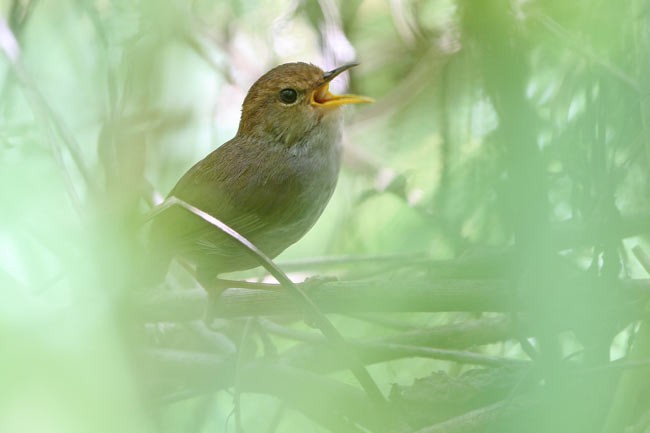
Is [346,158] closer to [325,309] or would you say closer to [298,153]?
[298,153]

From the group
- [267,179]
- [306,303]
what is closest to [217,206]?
[267,179]

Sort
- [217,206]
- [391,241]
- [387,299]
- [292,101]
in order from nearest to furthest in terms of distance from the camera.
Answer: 1. [387,299]
2. [391,241]
3. [217,206]
4. [292,101]

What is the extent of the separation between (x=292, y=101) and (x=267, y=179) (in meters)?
0.39

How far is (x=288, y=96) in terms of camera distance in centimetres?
302

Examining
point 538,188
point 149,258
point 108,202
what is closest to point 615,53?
point 538,188

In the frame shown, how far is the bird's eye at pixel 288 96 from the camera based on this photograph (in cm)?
300

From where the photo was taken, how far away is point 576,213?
4.12 ft

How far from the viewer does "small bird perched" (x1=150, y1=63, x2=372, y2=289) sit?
2631mm

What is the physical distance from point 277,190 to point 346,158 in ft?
3.60

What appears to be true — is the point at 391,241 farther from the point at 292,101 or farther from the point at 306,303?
the point at 292,101

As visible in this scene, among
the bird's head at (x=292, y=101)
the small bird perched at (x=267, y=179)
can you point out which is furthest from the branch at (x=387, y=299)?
the bird's head at (x=292, y=101)

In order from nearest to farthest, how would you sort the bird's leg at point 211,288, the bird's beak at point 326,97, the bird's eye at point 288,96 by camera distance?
the bird's leg at point 211,288
the bird's beak at point 326,97
the bird's eye at point 288,96

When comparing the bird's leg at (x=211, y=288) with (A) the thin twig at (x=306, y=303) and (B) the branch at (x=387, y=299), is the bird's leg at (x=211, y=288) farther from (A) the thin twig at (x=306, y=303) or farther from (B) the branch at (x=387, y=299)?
A: (A) the thin twig at (x=306, y=303)

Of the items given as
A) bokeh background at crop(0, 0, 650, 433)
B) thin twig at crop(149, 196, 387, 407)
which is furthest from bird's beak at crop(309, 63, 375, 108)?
thin twig at crop(149, 196, 387, 407)
